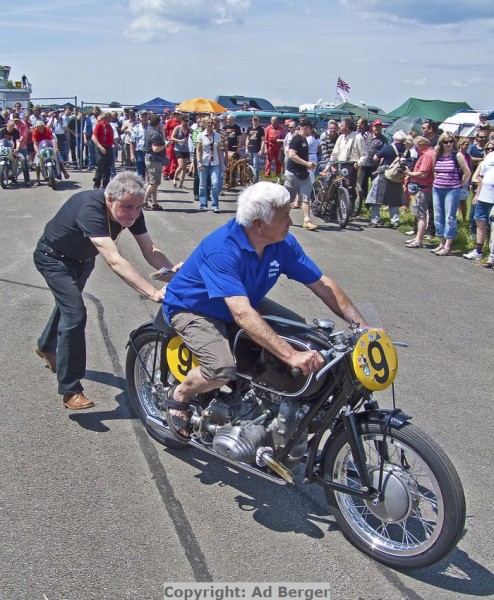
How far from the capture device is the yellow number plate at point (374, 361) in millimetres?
3096

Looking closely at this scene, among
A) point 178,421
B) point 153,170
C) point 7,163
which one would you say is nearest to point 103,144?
point 153,170

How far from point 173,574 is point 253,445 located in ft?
2.43

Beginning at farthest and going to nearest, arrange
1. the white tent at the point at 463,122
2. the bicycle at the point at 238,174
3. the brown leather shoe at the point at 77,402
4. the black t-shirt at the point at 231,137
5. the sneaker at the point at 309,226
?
the white tent at the point at 463,122
the black t-shirt at the point at 231,137
the bicycle at the point at 238,174
the sneaker at the point at 309,226
the brown leather shoe at the point at 77,402

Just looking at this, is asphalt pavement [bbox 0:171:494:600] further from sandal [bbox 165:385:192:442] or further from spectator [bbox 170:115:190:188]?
spectator [bbox 170:115:190:188]

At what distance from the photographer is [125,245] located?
35.3 ft

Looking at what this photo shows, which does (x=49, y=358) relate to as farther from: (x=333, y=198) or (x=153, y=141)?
(x=333, y=198)

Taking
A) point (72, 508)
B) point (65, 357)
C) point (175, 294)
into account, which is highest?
point (175, 294)

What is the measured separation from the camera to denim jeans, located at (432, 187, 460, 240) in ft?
35.1

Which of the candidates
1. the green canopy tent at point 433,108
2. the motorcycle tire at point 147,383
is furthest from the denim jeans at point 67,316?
the green canopy tent at point 433,108

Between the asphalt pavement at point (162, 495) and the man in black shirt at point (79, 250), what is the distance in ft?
1.12

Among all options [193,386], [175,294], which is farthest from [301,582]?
[175,294]

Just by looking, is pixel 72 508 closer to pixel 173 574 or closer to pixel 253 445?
pixel 173 574

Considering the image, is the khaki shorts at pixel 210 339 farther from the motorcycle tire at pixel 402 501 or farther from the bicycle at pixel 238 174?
the bicycle at pixel 238 174

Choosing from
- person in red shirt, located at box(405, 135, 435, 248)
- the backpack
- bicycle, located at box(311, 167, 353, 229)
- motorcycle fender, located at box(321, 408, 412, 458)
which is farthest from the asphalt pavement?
bicycle, located at box(311, 167, 353, 229)
